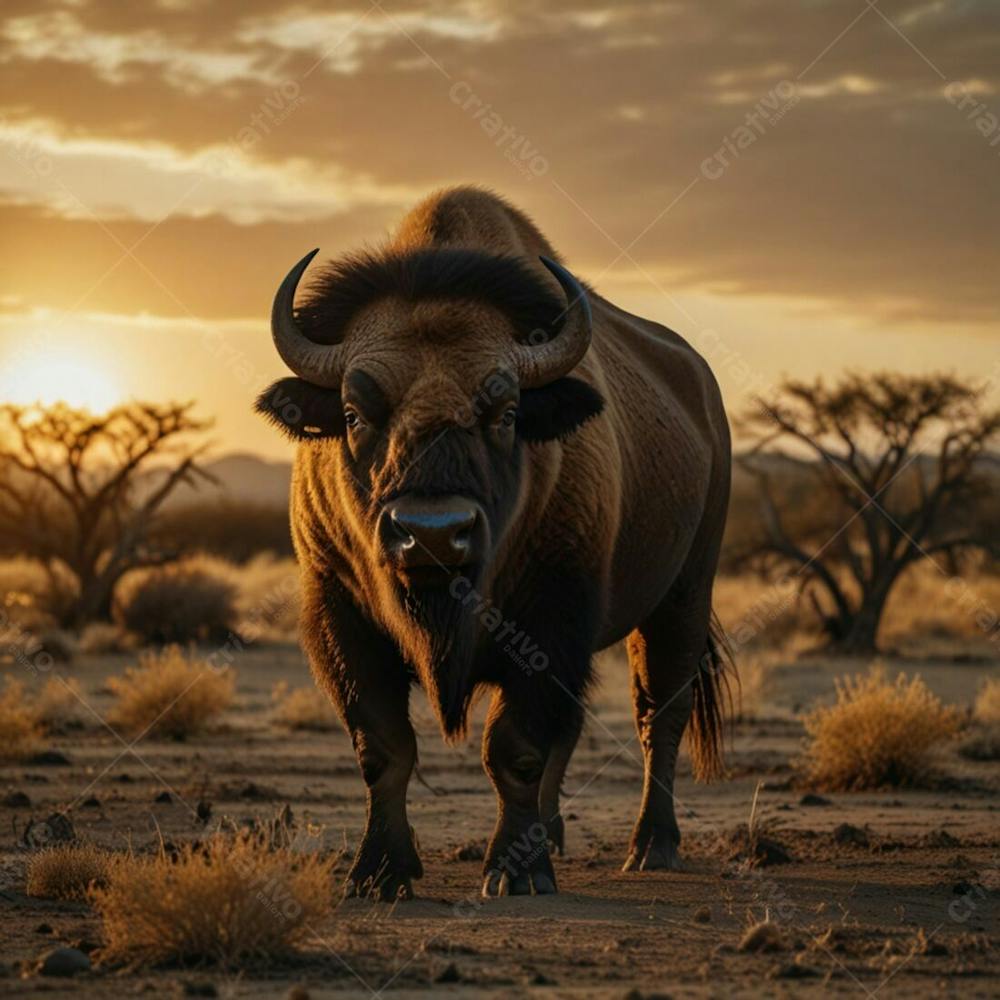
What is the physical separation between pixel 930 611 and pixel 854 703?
2634 centimetres

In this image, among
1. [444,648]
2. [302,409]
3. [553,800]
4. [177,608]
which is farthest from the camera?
[177,608]

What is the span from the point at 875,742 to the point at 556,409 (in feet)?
22.5

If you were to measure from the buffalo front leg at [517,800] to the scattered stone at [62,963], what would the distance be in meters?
2.46

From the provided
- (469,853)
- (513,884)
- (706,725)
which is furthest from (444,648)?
(706,725)

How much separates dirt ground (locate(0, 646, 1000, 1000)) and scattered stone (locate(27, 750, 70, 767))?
0.36 feet

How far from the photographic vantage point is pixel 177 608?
30.9 m

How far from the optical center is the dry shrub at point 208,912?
664 cm

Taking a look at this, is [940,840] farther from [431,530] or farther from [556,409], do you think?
[431,530]

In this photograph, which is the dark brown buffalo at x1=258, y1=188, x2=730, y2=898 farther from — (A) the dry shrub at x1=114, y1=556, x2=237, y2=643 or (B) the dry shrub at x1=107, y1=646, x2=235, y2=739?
(A) the dry shrub at x1=114, y1=556, x2=237, y2=643

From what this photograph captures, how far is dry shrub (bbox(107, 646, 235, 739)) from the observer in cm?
1786

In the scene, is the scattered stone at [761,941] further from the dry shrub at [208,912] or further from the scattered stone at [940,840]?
the scattered stone at [940,840]

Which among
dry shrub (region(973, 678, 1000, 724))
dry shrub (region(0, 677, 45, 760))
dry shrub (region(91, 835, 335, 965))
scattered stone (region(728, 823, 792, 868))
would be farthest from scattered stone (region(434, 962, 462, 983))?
dry shrub (region(973, 678, 1000, 724))

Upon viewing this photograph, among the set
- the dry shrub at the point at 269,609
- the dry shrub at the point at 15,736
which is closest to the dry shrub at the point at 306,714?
the dry shrub at the point at 269,609

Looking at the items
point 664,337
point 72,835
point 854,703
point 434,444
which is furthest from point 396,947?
point 854,703
